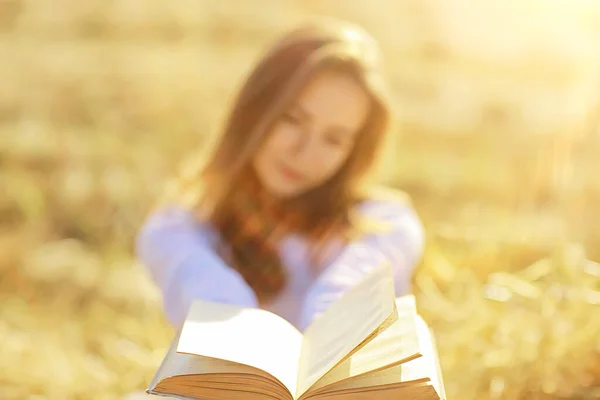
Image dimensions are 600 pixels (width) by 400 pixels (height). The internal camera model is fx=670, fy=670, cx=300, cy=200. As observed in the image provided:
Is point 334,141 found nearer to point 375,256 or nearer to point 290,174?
point 290,174

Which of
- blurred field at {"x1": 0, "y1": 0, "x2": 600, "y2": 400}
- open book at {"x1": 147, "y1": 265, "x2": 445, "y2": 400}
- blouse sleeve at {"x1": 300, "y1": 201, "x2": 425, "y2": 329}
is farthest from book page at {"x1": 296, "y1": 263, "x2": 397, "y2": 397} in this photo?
blurred field at {"x1": 0, "y1": 0, "x2": 600, "y2": 400}

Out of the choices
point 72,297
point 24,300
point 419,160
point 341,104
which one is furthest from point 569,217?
point 24,300

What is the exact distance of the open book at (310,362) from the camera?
2.34 ft

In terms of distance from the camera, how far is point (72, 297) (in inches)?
67.1

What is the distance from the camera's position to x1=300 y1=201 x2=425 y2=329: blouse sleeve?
40.2 inches

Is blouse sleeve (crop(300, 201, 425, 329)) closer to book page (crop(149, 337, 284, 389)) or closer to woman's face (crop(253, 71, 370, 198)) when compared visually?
woman's face (crop(253, 71, 370, 198))

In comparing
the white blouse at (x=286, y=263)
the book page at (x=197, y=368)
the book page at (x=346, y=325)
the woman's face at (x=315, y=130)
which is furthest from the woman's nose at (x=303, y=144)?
the book page at (x=197, y=368)

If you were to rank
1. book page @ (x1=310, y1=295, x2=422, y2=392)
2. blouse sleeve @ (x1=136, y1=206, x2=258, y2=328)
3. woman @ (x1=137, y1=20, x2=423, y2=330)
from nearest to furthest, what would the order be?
book page @ (x1=310, y1=295, x2=422, y2=392)
blouse sleeve @ (x1=136, y1=206, x2=258, y2=328)
woman @ (x1=137, y1=20, x2=423, y2=330)

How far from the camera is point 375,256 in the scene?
1.14 m

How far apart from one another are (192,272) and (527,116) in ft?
5.23

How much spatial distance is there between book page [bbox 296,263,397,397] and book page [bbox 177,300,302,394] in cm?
2

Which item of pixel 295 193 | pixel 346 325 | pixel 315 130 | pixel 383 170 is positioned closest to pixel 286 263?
pixel 295 193

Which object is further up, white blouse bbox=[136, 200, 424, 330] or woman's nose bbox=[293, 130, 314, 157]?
woman's nose bbox=[293, 130, 314, 157]

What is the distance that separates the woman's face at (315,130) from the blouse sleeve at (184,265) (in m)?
0.18
